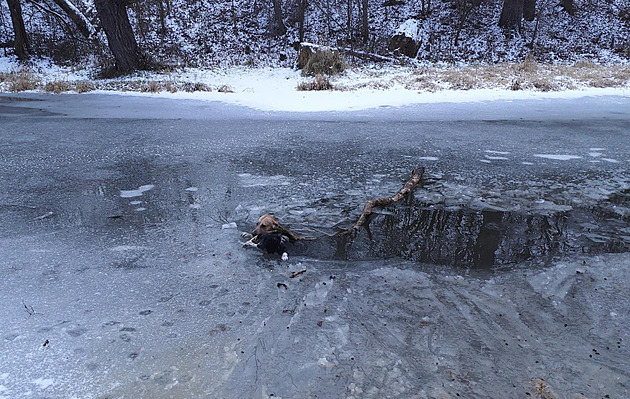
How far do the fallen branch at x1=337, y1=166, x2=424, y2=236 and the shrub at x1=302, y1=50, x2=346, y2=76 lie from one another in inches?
332

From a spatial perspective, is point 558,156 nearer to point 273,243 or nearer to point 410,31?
point 273,243

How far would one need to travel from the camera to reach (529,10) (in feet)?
63.1

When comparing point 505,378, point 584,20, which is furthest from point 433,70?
point 505,378

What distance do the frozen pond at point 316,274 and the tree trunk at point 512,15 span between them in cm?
1438

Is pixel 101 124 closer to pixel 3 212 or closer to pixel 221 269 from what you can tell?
pixel 3 212

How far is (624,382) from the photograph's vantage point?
200 centimetres

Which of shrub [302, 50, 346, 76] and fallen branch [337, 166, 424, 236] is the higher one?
shrub [302, 50, 346, 76]

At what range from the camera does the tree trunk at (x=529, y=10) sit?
62.8 ft

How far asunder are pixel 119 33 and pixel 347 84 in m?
6.80

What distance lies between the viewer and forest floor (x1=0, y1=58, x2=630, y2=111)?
30.9ft

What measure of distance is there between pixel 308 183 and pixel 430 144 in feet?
7.40

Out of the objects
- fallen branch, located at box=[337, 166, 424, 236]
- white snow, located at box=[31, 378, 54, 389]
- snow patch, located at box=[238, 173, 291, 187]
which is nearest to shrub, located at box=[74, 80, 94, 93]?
snow patch, located at box=[238, 173, 291, 187]

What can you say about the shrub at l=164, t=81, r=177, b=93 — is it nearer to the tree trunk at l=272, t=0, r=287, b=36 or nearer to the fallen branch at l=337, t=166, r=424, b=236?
the fallen branch at l=337, t=166, r=424, b=236

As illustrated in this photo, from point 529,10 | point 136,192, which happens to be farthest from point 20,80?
point 529,10
